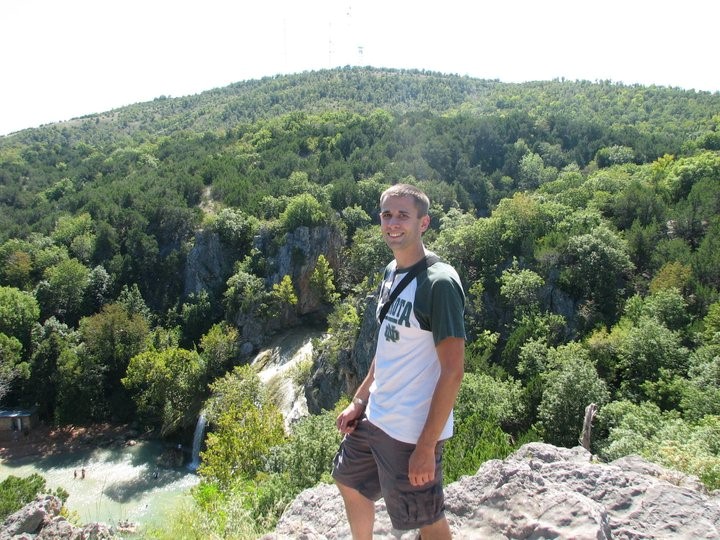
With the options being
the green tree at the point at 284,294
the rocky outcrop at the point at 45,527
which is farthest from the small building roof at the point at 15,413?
the rocky outcrop at the point at 45,527

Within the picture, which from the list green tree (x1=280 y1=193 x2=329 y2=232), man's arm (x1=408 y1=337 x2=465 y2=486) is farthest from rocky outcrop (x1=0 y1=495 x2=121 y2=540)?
green tree (x1=280 y1=193 x2=329 y2=232)

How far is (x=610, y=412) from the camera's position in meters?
19.1

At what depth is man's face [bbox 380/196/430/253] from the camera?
166 inches

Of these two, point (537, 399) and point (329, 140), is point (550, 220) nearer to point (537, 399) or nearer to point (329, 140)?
point (537, 399)

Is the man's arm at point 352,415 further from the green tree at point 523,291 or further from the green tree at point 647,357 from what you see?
the green tree at point 523,291

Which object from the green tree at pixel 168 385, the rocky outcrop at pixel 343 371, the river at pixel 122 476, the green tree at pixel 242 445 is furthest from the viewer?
the green tree at pixel 168 385

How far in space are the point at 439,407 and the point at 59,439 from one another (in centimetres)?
3969

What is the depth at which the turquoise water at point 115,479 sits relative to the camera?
82.7 feet

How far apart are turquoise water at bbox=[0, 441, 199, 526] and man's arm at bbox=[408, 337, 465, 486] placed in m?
24.4

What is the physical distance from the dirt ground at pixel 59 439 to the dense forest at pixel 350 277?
1.28 metres

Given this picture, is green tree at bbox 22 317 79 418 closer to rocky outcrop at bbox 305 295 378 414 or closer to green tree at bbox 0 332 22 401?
green tree at bbox 0 332 22 401

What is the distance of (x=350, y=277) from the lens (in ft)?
152

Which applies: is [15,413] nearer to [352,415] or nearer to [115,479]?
[115,479]

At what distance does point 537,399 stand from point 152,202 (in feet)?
154
